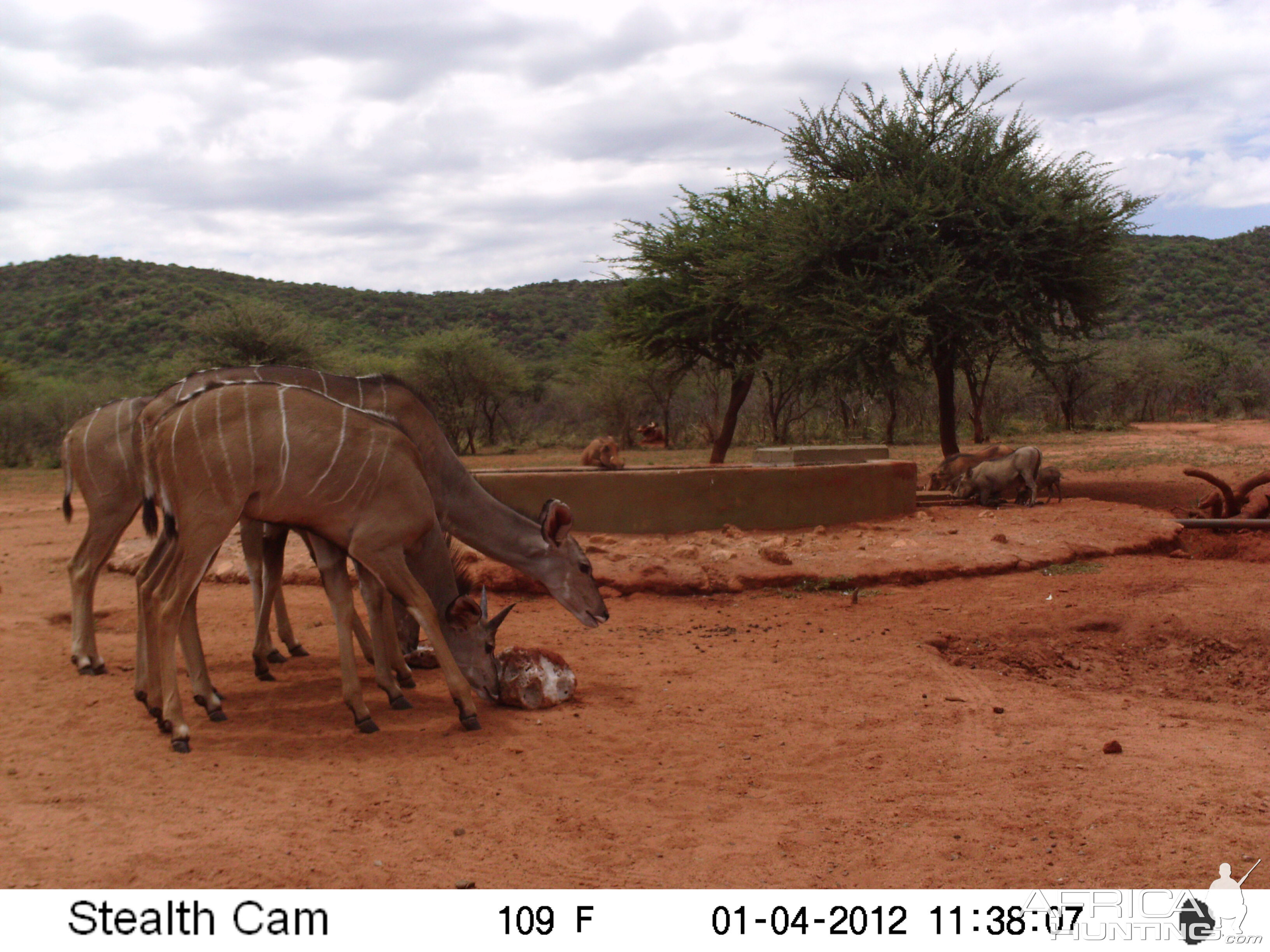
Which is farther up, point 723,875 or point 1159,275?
point 1159,275

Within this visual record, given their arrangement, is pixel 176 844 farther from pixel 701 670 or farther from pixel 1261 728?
pixel 1261 728

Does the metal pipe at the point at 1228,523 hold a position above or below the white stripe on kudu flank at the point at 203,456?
below

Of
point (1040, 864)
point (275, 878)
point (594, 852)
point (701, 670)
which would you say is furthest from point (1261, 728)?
point (275, 878)

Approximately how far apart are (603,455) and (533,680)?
433 inches

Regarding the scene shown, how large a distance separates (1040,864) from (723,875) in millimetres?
1164

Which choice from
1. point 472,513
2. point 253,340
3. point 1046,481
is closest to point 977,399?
point 1046,481

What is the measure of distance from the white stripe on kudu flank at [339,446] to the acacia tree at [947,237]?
1087cm

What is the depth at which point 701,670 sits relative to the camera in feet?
22.3

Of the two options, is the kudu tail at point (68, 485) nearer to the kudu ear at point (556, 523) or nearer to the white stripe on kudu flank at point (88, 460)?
the white stripe on kudu flank at point (88, 460)

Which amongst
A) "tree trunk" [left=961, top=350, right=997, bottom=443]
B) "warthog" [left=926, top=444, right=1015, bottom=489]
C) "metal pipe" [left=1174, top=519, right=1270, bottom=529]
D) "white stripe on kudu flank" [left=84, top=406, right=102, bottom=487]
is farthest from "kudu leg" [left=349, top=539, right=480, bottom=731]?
"tree trunk" [left=961, top=350, right=997, bottom=443]

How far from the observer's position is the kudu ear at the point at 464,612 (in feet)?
19.7

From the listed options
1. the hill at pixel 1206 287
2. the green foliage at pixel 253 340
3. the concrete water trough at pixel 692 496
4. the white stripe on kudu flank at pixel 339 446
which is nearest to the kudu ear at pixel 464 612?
the white stripe on kudu flank at pixel 339 446

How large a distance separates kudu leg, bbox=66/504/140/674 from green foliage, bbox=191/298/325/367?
2240 centimetres

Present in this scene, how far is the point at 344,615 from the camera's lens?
5754 millimetres
